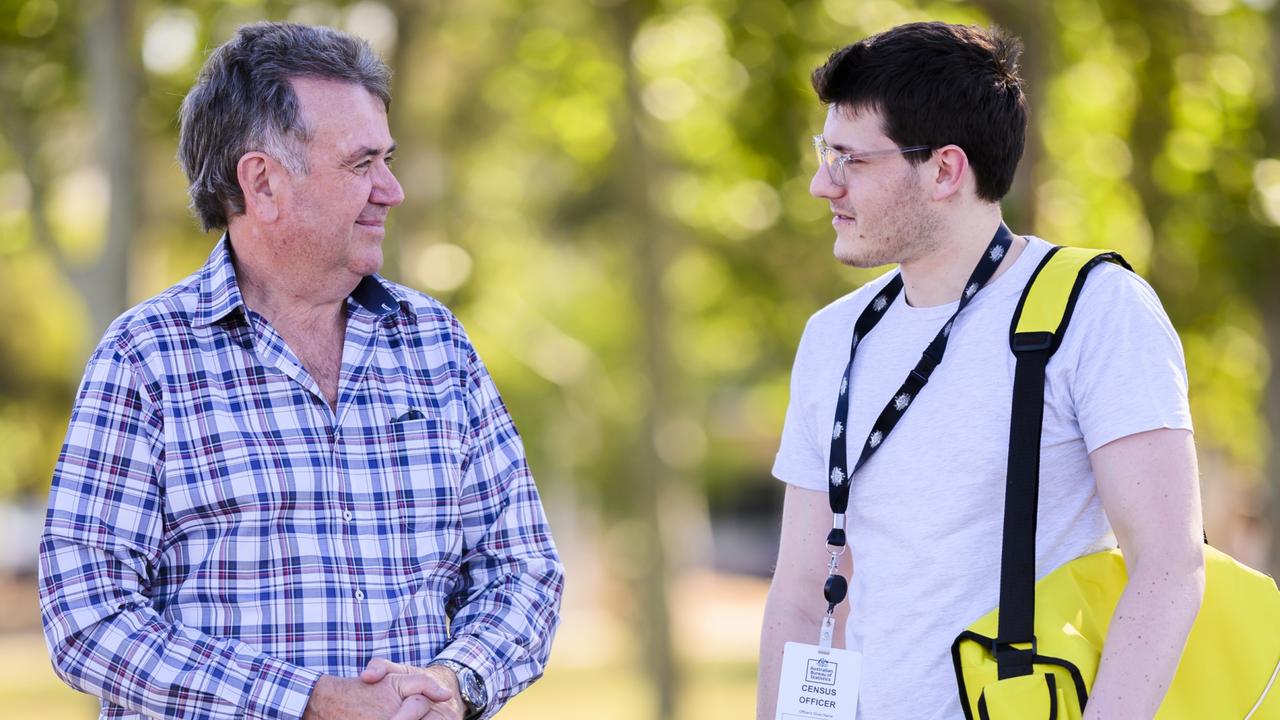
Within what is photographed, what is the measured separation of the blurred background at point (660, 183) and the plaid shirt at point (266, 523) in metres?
6.18

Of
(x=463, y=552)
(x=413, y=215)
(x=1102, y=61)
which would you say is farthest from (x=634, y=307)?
(x=463, y=552)

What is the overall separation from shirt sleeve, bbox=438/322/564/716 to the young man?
1.57 feet

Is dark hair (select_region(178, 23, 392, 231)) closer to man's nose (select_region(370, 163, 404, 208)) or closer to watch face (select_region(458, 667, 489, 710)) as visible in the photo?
man's nose (select_region(370, 163, 404, 208))

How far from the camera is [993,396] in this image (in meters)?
2.85

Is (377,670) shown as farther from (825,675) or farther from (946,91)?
(946,91)

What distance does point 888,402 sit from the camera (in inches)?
117

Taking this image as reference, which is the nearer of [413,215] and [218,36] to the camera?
[218,36]

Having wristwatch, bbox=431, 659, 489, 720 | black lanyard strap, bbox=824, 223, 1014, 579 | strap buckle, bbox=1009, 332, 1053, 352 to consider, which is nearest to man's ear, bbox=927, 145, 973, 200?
black lanyard strap, bbox=824, 223, 1014, 579

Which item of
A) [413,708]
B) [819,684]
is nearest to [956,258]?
[819,684]

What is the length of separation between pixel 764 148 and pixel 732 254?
86.1 inches

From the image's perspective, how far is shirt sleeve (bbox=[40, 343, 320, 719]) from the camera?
2775 millimetres

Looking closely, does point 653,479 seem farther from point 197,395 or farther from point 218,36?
point 197,395

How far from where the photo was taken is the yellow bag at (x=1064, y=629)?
2664 mm

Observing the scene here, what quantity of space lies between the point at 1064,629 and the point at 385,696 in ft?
4.06
